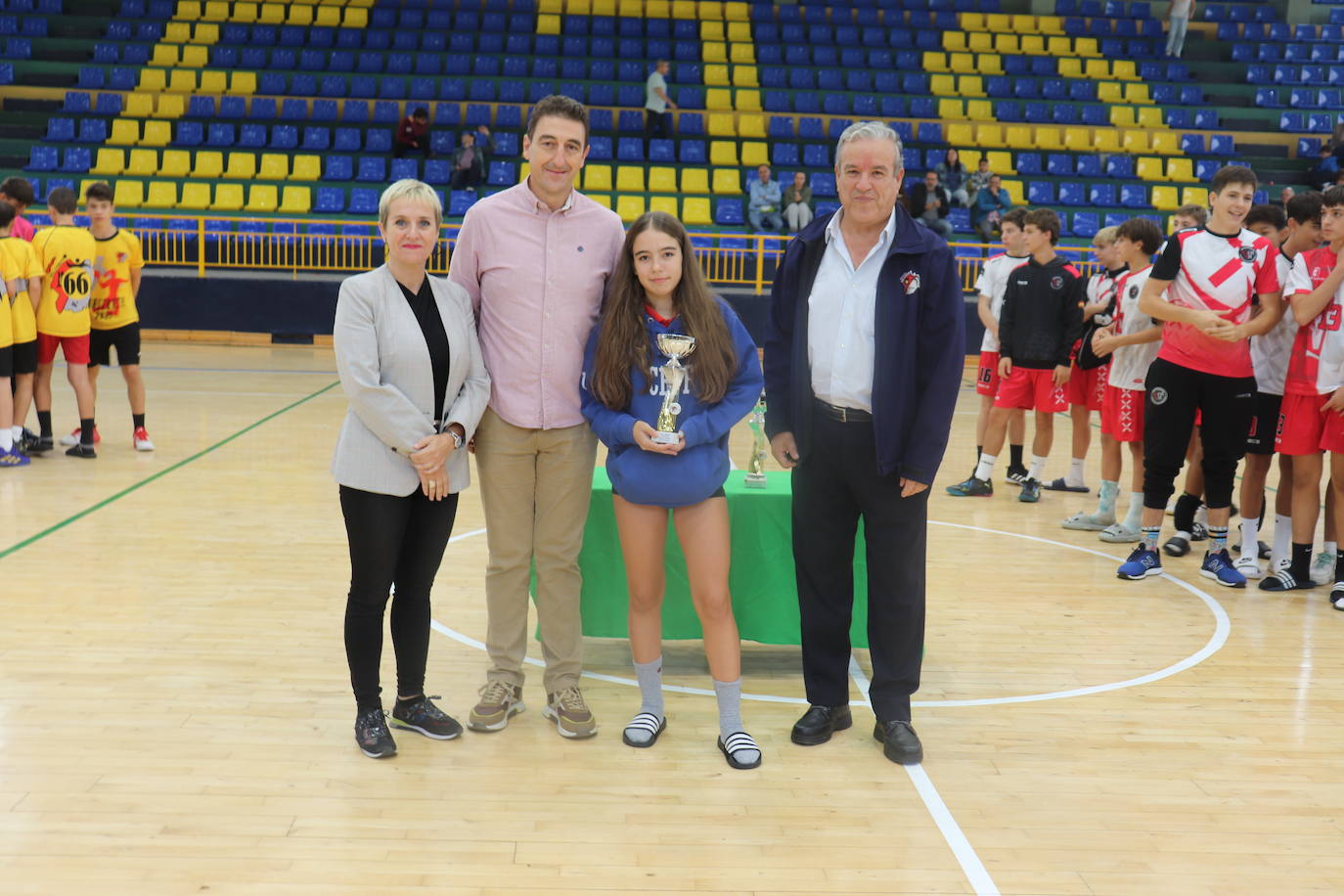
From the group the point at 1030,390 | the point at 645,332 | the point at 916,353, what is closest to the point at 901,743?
the point at 916,353

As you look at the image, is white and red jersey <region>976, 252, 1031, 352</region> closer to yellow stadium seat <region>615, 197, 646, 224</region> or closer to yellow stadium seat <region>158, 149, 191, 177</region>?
yellow stadium seat <region>615, 197, 646, 224</region>

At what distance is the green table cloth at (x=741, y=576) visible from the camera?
13.2 feet

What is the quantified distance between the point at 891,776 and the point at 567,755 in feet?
2.96

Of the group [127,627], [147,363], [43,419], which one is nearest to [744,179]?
[147,363]

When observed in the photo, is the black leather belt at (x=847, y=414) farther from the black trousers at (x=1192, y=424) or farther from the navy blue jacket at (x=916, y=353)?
the black trousers at (x=1192, y=424)

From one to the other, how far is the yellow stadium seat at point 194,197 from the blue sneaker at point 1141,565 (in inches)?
511

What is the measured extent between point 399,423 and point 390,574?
437 millimetres

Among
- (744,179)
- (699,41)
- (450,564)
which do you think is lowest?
(450,564)

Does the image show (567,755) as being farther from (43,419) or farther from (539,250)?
(43,419)

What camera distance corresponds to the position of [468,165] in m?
14.9

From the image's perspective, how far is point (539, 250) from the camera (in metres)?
3.40

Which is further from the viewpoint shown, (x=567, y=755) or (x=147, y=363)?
(x=147, y=363)

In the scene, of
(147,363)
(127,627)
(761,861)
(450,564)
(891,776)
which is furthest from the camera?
(147,363)

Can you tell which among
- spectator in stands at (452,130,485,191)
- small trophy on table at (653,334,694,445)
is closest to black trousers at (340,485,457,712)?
small trophy on table at (653,334,694,445)
